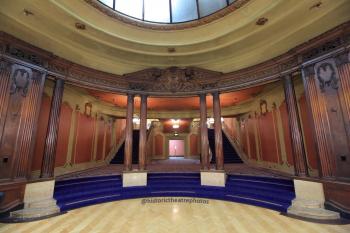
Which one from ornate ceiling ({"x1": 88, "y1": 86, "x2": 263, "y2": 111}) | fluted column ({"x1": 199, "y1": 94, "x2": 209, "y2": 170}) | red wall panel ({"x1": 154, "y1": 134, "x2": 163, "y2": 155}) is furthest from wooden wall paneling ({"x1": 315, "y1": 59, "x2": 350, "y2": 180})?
red wall panel ({"x1": 154, "y1": 134, "x2": 163, "y2": 155})

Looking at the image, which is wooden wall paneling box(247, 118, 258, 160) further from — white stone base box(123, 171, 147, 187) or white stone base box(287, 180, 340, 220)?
white stone base box(123, 171, 147, 187)

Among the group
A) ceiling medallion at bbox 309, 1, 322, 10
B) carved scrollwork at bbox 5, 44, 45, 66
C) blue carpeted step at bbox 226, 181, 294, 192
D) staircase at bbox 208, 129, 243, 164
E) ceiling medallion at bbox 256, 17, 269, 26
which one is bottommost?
blue carpeted step at bbox 226, 181, 294, 192

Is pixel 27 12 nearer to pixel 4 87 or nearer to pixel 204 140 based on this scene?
pixel 4 87

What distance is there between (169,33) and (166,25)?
272 mm

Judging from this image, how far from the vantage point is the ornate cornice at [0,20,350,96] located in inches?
166

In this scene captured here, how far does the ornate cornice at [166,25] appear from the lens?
467cm

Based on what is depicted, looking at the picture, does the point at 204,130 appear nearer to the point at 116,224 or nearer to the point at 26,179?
the point at 116,224

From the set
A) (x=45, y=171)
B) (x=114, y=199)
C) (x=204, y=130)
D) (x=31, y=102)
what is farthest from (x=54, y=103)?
(x=204, y=130)

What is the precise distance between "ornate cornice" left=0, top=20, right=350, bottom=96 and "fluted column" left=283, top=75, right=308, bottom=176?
547 millimetres

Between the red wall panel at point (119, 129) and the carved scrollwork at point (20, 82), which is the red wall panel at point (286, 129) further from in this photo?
the red wall panel at point (119, 129)

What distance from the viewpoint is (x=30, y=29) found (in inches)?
179

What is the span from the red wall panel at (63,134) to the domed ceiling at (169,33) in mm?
2316

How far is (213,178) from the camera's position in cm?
623

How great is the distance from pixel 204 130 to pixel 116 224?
4392 millimetres
